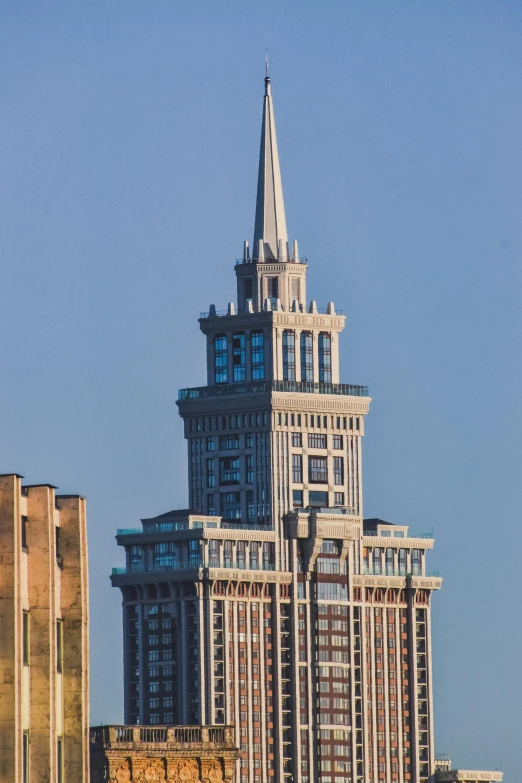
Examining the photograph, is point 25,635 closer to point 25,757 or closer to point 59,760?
point 25,757

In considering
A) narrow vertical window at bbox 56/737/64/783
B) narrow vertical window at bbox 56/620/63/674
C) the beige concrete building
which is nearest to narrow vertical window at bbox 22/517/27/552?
the beige concrete building

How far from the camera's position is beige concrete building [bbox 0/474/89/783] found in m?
114

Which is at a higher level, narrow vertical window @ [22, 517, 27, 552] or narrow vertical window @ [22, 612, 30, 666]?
narrow vertical window @ [22, 517, 27, 552]

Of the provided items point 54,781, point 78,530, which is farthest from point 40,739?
point 78,530

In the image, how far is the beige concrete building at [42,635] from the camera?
114 m

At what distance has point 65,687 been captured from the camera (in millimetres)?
119875

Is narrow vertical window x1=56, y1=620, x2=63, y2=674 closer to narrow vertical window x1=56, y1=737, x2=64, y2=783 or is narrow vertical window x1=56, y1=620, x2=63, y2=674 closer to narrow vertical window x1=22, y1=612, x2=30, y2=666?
narrow vertical window x1=56, y1=737, x2=64, y2=783

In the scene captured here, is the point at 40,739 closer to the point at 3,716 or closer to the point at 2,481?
the point at 3,716

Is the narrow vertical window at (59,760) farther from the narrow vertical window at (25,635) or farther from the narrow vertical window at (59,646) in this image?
the narrow vertical window at (25,635)

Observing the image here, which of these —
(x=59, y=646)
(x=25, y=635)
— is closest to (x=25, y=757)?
(x=25, y=635)

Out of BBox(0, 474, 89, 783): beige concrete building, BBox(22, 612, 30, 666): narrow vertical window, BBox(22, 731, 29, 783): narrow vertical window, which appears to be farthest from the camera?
BBox(22, 612, 30, 666): narrow vertical window

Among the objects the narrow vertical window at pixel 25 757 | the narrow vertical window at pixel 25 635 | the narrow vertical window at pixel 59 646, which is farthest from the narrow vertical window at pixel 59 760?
the narrow vertical window at pixel 25 635

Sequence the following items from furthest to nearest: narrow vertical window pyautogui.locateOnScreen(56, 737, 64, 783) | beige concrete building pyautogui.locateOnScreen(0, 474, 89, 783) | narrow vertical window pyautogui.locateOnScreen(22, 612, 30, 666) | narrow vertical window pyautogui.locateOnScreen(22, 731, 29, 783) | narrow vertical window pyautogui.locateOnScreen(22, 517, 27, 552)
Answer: narrow vertical window pyautogui.locateOnScreen(56, 737, 64, 783) → narrow vertical window pyautogui.locateOnScreen(22, 517, 27, 552) → narrow vertical window pyautogui.locateOnScreen(22, 612, 30, 666) → narrow vertical window pyautogui.locateOnScreen(22, 731, 29, 783) → beige concrete building pyautogui.locateOnScreen(0, 474, 89, 783)

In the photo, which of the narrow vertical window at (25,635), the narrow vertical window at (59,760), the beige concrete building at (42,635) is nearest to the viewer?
the beige concrete building at (42,635)
